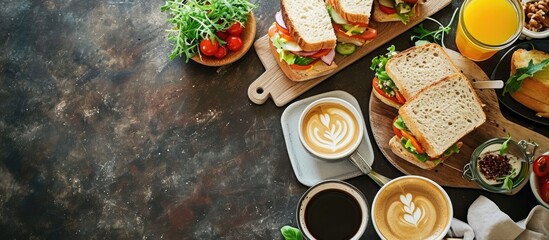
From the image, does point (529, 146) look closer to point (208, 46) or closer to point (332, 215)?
point (332, 215)

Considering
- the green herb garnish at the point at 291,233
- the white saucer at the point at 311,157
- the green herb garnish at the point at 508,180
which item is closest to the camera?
the green herb garnish at the point at 508,180

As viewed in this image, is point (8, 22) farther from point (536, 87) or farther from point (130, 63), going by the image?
point (536, 87)

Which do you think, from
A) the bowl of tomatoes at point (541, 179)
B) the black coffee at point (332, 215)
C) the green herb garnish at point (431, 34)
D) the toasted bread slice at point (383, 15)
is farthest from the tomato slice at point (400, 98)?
the bowl of tomatoes at point (541, 179)

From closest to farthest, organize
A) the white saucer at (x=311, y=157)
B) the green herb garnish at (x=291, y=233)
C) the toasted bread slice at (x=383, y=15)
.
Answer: the green herb garnish at (x=291, y=233) < the white saucer at (x=311, y=157) < the toasted bread slice at (x=383, y=15)

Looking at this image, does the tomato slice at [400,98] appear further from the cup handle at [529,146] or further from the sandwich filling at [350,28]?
the cup handle at [529,146]

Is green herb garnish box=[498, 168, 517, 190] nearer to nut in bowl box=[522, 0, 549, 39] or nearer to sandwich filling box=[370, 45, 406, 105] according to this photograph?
sandwich filling box=[370, 45, 406, 105]

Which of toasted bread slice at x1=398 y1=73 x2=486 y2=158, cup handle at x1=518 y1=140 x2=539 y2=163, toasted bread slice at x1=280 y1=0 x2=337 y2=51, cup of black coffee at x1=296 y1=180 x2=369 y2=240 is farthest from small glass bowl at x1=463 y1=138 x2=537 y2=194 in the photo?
toasted bread slice at x1=280 y1=0 x2=337 y2=51
